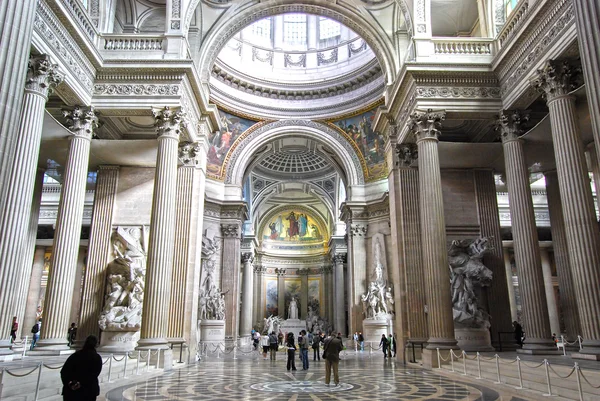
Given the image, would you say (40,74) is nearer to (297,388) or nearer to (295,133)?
(297,388)

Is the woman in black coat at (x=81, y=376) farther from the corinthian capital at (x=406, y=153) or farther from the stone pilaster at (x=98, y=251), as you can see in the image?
the corinthian capital at (x=406, y=153)

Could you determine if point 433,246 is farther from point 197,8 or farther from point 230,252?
point 230,252

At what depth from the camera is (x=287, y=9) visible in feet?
58.5

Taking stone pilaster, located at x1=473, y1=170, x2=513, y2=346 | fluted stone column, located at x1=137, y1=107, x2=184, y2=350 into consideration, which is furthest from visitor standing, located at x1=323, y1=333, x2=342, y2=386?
stone pilaster, located at x1=473, y1=170, x2=513, y2=346

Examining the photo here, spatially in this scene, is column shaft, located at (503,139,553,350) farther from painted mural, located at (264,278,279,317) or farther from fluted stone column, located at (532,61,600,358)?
painted mural, located at (264,278,279,317)

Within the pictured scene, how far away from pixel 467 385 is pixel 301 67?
26921 millimetres

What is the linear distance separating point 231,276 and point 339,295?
10.8 meters

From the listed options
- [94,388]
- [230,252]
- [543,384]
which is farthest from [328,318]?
[94,388]

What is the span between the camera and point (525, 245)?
40.3ft

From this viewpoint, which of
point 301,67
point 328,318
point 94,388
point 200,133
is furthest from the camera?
point 328,318

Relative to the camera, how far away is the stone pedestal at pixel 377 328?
2456 centimetres

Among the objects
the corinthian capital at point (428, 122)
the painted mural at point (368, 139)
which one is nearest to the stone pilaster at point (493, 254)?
the corinthian capital at point (428, 122)

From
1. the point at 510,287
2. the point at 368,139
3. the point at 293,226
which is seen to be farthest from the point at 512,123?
the point at 293,226

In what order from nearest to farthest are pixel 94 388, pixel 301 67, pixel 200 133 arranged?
pixel 94 388 < pixel 200 133 < pixel 301 67
